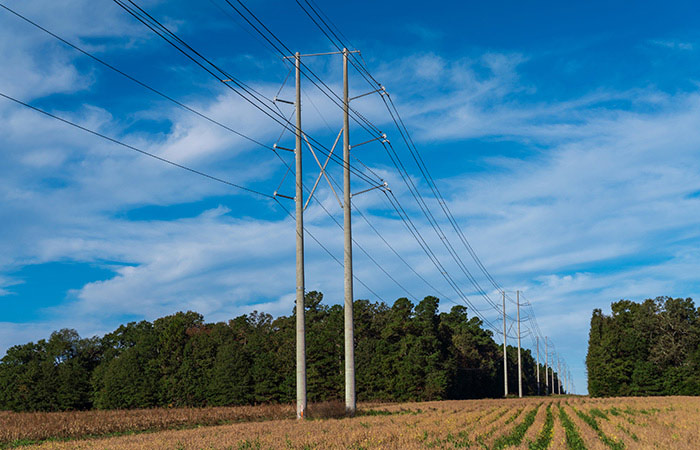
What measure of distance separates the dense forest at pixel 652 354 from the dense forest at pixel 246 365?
21.4 m

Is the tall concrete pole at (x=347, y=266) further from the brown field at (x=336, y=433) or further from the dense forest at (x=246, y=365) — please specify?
the dense forest at (x=246, y=365)

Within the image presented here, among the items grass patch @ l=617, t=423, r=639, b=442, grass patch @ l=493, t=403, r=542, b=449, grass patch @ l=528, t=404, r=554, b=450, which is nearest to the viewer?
grass patch @ l=528, t=404, r=554, b=450

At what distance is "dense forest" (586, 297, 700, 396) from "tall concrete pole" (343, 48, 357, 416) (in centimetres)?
8298

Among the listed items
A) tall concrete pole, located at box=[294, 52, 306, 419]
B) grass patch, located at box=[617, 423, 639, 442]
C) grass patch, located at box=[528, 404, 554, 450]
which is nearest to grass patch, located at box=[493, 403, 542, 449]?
grass patch, located at box=[528, 404, 554, 450]

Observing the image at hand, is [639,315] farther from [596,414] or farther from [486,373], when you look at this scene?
[596,414]

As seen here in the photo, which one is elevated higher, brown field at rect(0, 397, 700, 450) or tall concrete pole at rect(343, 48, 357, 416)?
tall concrete pole at rect(343, 48, 357, 416)

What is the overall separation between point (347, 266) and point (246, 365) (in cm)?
5549

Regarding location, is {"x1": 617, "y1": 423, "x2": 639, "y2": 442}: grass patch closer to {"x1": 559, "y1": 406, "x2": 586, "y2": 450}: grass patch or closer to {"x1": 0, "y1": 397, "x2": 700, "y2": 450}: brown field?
{"x1": 0, "y1": 397, "x2": 700, "y2": 450}: brown field

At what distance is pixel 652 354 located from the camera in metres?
105

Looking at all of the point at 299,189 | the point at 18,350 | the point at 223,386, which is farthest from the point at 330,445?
the point at 18,350

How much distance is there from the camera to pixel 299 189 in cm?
3331

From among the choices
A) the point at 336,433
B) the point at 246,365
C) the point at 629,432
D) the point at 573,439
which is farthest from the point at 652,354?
the point at 336,433

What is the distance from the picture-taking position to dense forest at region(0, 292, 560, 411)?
84.1 metres

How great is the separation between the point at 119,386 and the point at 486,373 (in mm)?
61115
